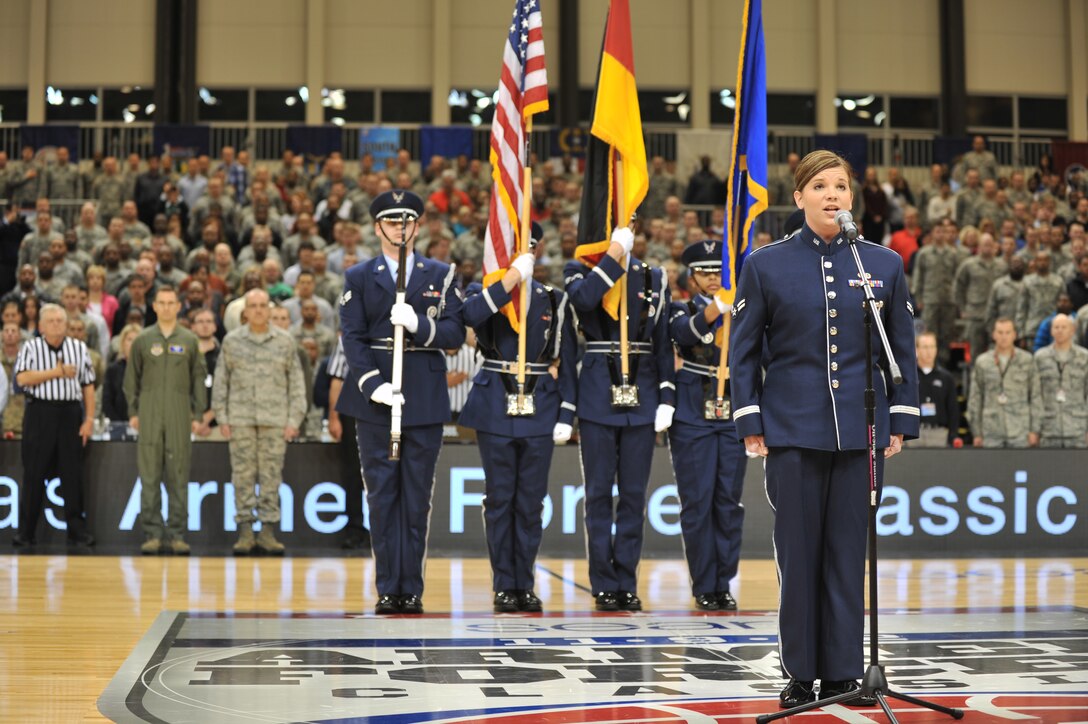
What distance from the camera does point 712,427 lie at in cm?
795

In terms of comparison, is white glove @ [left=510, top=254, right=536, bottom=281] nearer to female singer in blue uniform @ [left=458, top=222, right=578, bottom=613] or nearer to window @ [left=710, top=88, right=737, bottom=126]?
female singer in blue uniform @ [left=458, top=222, right=578, bottom=613]

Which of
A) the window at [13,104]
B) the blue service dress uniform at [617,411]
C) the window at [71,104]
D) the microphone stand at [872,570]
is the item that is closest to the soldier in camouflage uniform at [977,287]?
the blue service dress uniform at [617,411]

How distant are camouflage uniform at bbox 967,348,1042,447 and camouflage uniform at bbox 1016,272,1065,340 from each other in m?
2.83

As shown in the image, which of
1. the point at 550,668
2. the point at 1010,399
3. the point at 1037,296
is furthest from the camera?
the point at 1037,296

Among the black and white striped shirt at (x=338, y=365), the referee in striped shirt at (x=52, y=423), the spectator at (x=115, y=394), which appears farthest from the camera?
the spectator at (x=115, y=394)

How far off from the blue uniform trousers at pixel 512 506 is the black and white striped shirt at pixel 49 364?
4789 millimetres

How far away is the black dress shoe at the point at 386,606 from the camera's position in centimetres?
744

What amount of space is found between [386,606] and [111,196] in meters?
A: 13.1

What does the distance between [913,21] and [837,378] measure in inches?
868

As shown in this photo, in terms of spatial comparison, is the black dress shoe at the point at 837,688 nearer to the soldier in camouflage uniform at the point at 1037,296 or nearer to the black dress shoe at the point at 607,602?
the black dress shoe at the point at 607,602

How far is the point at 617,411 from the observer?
783 centimetres

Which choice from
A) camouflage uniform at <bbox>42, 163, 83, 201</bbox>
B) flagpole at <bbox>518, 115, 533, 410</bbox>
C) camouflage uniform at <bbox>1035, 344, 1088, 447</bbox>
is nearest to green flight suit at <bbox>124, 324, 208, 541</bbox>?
flagpole at <bbox>518, 115, 533, 410</bbox>

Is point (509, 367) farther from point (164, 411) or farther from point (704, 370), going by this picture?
point (164, 411)

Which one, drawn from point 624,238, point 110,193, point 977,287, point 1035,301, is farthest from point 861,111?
point 624,238
